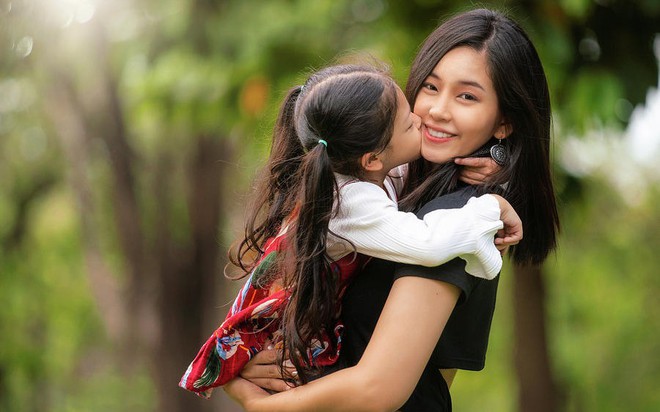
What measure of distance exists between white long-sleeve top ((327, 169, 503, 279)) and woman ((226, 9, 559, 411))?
0.07 meters

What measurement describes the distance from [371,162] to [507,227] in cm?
36

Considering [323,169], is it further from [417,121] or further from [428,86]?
[428,86]

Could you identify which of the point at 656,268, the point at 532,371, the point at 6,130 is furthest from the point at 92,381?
the point at 532,371

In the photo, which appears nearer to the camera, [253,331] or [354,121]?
[354,121]

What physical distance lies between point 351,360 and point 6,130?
1077 centimetres

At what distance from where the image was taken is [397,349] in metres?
2.29

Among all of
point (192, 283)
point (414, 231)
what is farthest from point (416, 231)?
point (192, 283)

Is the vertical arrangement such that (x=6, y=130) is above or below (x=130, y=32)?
below

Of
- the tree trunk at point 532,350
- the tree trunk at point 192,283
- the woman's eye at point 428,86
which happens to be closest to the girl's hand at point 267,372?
the woman's eye at point 428,86

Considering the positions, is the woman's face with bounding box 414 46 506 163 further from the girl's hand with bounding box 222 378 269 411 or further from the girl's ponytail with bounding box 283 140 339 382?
the girl's hand with bounding box 222 378 269 411

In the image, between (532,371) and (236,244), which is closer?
(236,244)

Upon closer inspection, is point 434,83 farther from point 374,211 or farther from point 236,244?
point 236,244

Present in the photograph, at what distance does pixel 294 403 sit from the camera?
8.02 ft

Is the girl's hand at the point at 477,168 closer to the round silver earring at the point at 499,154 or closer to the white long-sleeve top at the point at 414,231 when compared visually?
the round silver earring at the point at 499,154
